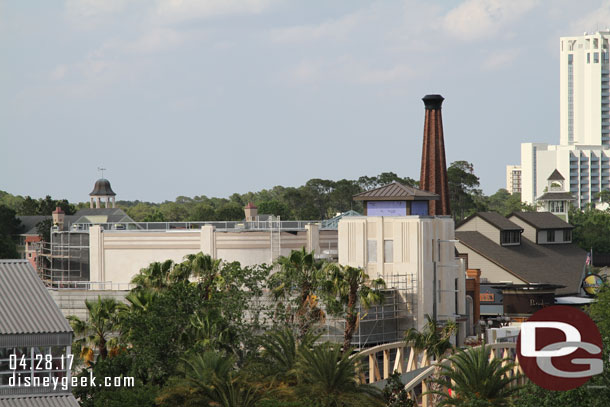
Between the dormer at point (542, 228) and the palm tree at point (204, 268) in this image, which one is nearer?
the palm tree at point (204, 268)

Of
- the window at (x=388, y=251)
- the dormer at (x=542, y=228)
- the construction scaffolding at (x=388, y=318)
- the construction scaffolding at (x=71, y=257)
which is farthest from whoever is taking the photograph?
the dormer at (x=542, y=228)

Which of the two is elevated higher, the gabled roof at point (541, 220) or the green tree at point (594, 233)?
the gabled roof at point (541, 220)

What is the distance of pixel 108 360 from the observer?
4812cm

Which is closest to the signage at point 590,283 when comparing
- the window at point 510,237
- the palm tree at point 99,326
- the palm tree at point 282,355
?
the window at point 510,237

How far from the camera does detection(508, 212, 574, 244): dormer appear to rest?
118963 millimetres

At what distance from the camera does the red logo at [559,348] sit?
104 ft

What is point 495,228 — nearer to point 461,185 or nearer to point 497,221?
point 497,221

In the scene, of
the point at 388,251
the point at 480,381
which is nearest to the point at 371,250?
the point at 388,251

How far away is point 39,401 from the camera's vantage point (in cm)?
3784

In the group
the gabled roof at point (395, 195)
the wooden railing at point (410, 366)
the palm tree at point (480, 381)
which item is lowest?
the wooden railing at point (410, 366)

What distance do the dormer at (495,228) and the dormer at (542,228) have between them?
3190 mm

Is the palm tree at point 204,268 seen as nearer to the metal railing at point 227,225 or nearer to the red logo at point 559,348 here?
the metal railing at point 227,225

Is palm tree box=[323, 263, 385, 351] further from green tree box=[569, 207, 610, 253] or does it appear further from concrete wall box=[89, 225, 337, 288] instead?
green tree box=[569, 207, 610, 253]

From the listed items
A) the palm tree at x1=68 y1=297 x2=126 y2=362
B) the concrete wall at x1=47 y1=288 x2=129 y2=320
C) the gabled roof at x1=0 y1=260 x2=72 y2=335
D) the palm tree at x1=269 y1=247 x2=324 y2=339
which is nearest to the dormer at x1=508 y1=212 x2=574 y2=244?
the concrete wall at x1=47 y1=288 x2=129 y2=320
